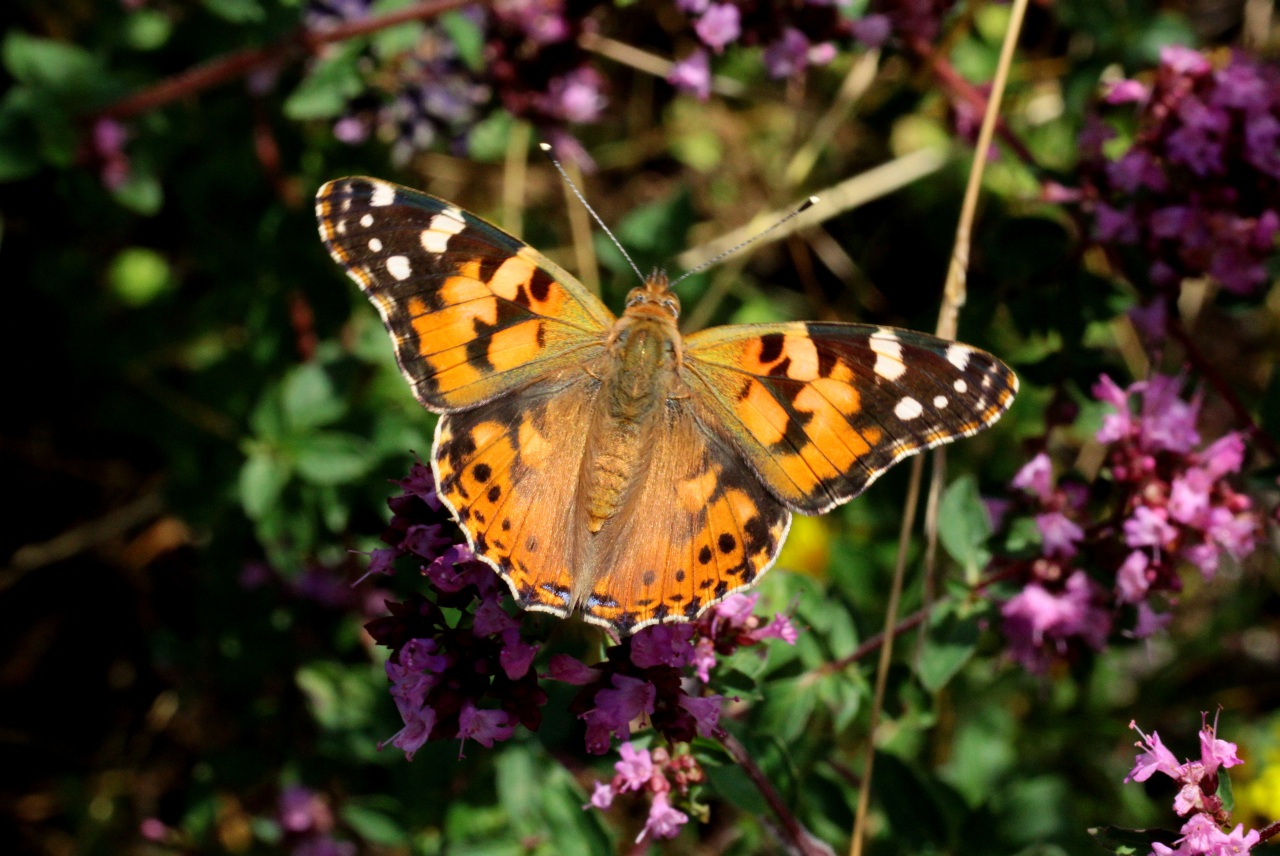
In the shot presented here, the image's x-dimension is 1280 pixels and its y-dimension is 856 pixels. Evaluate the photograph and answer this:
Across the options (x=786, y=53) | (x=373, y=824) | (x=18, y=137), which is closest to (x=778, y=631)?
(x=373, y=824)

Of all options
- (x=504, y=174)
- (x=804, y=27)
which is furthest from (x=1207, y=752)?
(x=504, y=174)

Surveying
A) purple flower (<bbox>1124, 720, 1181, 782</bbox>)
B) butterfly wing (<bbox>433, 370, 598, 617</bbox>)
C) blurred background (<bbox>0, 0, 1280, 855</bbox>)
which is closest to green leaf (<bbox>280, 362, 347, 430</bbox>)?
blurred background (<bbox>0, 0, 1280, 855</bbox>)

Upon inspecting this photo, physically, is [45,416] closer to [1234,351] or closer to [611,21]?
[611,21]

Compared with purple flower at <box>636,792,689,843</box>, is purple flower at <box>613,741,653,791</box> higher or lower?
higher

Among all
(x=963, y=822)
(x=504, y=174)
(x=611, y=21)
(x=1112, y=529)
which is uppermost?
(x=611, y=21)

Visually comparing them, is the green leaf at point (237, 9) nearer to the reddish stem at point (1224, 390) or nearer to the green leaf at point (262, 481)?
the green leaf at point (262, 481)

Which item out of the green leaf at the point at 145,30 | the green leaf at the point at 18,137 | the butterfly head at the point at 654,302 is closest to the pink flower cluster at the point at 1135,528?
the butterfly head at the point at 654,302

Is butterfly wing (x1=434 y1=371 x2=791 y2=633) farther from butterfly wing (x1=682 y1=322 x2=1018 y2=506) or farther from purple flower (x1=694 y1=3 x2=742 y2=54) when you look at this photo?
purple flower (x1=694 y1=3 x2=742 y2=54)
